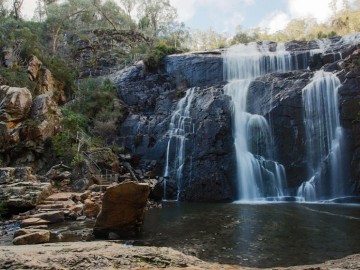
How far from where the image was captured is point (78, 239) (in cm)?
837

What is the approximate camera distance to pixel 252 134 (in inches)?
810

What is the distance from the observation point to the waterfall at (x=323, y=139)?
18016mm

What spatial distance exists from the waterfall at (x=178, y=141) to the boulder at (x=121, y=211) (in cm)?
1075

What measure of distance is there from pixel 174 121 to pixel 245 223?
Result: 1272cm

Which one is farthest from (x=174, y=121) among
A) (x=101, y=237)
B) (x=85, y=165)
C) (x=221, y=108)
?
(x=101, y=237)

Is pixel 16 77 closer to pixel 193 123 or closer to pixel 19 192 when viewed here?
pixel 19 192

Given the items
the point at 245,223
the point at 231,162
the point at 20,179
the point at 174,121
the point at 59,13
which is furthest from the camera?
the point at 59,13

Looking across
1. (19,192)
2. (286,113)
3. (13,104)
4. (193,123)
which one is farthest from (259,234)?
(13,104)

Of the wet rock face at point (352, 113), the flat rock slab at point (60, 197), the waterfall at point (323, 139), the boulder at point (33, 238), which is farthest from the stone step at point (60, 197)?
the wet rock face at point (352, 113)

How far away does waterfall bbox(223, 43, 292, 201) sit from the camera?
18.8 meters

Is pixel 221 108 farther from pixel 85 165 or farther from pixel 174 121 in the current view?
pixel 85 165

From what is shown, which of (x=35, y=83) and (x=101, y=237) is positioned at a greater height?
(x=35, y=83)

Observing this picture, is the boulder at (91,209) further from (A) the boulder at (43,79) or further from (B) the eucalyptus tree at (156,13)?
(B) the eucalyptus tree at (156,13)

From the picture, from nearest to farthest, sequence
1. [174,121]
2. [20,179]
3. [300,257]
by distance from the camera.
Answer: [300,257] → [20,179] → [174,121]
